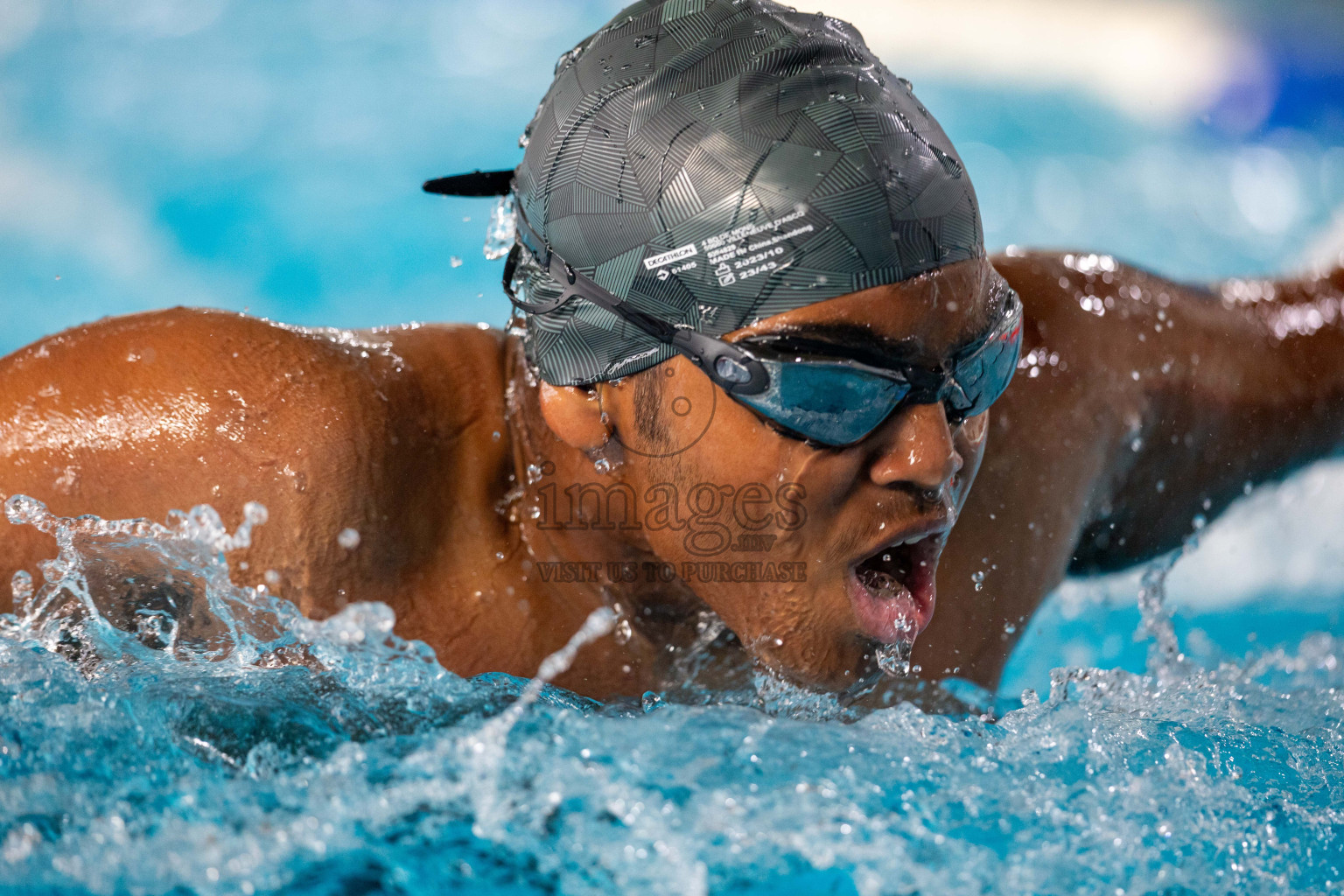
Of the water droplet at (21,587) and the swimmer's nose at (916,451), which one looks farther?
the water droplet at (21,587)

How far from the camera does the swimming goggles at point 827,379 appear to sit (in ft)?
4.67

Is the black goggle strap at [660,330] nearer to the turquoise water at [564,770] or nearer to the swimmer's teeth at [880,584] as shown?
the swimmer's teeth at [880,584]

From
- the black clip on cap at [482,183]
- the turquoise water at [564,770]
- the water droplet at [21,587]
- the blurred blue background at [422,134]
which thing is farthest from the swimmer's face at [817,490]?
the blurred blue background at [422,134]

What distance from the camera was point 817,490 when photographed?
150 centimetres

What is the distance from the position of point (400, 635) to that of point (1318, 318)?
1.96 m

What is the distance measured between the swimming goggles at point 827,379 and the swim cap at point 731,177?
2 cm

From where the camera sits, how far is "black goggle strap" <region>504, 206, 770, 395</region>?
1.44 m

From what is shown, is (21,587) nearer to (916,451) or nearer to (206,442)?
(206,442)

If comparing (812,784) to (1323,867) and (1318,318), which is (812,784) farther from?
(1318,318)

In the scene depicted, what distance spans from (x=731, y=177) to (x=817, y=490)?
426 mm

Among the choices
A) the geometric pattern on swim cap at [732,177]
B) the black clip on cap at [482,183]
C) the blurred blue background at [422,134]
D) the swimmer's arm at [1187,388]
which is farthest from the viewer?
the blurred blue background at [422,134]

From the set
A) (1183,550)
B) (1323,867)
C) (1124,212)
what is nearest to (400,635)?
(1323,867)

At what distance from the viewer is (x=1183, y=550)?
2.39 meters

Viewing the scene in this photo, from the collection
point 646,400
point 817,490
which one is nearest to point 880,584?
point 817,490
